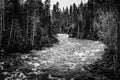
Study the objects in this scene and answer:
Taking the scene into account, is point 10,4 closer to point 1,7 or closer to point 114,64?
point 1,7

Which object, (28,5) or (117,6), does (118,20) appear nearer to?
(117,6)

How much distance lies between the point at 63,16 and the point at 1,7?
65697 millimetres

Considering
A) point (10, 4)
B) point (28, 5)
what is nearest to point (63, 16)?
point (28, 5)

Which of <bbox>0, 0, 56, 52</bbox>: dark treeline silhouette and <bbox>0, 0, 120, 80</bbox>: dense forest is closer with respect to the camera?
<bbox>0, 0, 120, 80</bbox>: dense forest

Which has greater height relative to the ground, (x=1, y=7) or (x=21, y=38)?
(x=1, y=7)

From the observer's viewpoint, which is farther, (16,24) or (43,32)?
(43,32)

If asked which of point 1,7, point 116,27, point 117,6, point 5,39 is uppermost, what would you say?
point 1,7

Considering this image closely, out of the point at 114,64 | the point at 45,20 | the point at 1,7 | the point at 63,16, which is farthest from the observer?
the point at 63,16

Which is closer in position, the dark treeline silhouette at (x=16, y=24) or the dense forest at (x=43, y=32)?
the dense forest at (x=43, y=32)

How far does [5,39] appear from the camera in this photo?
21.8 m

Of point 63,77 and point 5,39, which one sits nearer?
point 63,77

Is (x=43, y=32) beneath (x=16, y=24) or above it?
beneath

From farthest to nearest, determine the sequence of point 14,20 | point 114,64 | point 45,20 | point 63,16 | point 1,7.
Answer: point 63,16 → point 45,20 → point 14,20 → point 1,7 → point 114,64

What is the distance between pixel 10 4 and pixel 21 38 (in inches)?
272
